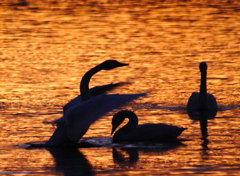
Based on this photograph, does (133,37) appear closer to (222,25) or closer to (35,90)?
(222,25)

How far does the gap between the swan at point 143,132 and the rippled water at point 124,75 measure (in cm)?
24

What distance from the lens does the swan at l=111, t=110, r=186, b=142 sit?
11.9 m

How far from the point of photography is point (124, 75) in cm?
1752

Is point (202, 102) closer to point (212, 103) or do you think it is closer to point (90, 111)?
point (212, 103)

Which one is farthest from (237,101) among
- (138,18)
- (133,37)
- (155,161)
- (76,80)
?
(138,18)

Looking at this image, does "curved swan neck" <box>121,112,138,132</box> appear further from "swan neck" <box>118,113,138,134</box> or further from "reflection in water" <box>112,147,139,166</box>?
"reflection in water" <box>112,147,139,166</box>

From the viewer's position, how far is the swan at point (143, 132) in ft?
39.0

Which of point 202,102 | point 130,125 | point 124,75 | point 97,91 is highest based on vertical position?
point 97,91

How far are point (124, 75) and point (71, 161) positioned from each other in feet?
22.1

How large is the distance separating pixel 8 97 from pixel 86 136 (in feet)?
10.7

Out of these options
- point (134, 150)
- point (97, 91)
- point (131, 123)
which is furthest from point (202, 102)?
point (134, 150)

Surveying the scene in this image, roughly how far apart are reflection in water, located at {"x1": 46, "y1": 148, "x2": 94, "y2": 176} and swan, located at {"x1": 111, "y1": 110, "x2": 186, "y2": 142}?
2.32ft

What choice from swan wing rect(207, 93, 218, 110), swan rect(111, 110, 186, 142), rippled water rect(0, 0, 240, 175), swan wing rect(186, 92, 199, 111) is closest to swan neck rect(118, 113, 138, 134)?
swan rect(111, 110, 186, 142)

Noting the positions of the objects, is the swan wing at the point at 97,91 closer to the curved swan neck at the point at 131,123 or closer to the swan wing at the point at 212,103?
the curved swan neck at the point at 131,123
